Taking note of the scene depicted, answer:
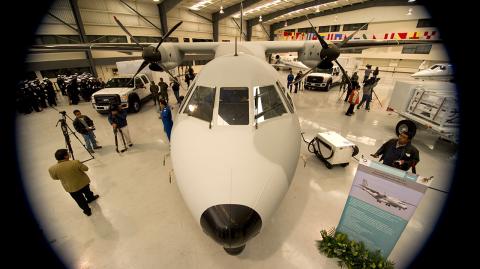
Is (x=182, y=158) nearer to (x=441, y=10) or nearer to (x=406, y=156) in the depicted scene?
(x=406, y=156)

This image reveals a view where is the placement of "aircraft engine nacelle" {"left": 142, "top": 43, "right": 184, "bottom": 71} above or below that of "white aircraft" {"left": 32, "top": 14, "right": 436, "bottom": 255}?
above

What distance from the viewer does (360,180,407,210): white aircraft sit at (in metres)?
2.93

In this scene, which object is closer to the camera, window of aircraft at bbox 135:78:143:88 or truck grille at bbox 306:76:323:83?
window of aircraft at bbox 135:78:143:88

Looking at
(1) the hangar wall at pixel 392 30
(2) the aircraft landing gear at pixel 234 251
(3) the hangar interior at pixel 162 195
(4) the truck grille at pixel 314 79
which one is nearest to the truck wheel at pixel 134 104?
(3) the hangar interior at pixel 162 195

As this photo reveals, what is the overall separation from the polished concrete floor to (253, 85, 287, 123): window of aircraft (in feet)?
4.41

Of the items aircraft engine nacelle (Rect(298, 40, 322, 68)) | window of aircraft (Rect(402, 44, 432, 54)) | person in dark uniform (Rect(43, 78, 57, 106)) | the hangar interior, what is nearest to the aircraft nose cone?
the hangar interior

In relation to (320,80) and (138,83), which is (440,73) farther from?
(138,83)

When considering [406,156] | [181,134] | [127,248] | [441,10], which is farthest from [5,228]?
[441,10]

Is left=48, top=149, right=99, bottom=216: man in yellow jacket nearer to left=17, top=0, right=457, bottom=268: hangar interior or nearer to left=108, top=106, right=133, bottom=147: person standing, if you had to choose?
left=17, top=0, right=457, bottom=268: hangar interior

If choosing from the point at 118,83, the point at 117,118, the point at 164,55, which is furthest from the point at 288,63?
the point at 117,118

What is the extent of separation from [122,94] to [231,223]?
35.9ft

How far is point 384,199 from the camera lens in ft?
10.0

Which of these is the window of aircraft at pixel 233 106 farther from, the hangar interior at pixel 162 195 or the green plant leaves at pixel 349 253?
the green plant leaves at pixel 349 253

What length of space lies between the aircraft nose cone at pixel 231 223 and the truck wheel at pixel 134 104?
11216mm
